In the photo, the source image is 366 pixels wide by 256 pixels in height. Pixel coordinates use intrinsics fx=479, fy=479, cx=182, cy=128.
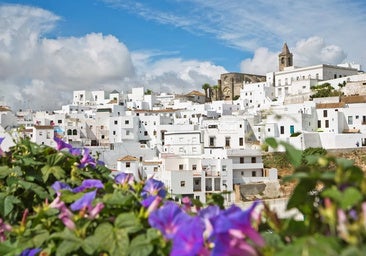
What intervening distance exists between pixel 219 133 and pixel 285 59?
5171 cm

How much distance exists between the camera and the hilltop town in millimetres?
37125

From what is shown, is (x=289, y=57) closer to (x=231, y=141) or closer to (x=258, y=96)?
(x=258, y=96)


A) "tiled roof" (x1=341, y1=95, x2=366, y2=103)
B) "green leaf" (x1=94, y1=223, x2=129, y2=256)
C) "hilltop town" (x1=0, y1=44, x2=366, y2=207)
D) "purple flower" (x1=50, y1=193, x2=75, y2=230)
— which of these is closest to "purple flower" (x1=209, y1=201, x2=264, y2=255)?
"green leaf" (x1=94, y1=223, x2=129, y2=256)

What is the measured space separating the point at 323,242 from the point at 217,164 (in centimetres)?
3630

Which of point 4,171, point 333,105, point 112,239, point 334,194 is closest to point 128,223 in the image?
point 112,239

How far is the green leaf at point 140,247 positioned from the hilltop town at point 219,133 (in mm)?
16454

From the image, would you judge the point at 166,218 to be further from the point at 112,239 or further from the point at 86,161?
the point at 86,161

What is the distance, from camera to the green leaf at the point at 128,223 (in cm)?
219

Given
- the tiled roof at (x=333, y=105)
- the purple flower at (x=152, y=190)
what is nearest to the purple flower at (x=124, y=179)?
the purple flower at (x=152, y=190)

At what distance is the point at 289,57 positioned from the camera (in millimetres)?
93875

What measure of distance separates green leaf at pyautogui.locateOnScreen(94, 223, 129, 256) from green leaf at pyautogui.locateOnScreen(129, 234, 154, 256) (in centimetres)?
6

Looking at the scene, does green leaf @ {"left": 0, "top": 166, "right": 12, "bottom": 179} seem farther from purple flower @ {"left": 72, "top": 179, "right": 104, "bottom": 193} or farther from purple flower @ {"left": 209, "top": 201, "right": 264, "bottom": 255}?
purple flower @ {"left": 209, "top": 201, "right": 264, "bottom": 255}

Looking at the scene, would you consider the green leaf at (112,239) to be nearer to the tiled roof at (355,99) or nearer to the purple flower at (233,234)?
the purple flower at (233,234)

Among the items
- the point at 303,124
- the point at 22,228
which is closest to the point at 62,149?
the point at 22,228
